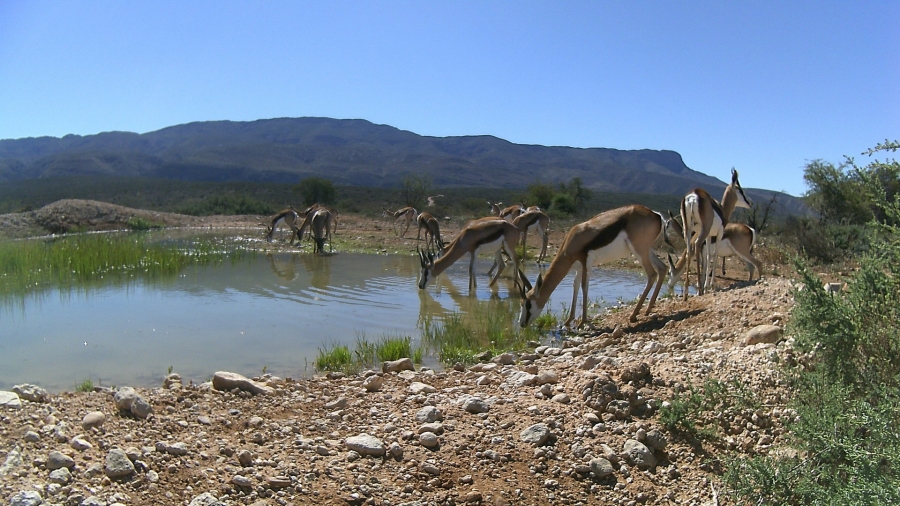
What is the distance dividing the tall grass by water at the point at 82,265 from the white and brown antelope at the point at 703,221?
1369 centimetres

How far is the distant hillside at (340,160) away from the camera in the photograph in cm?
13150

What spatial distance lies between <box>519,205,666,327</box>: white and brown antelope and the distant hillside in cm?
11017

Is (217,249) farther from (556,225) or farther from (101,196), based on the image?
(101,196)

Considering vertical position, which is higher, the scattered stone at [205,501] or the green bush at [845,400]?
the green bush at [845,400]

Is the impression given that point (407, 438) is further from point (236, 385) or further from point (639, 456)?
point (236, 385)

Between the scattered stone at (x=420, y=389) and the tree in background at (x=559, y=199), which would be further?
the tree in background at (x=559, y=199)

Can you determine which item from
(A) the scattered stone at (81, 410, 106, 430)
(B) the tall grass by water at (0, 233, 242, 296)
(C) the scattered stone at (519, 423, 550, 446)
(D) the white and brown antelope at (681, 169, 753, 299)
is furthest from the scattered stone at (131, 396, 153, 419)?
(B) the tall grass by water at (0, 233, 242, 296)

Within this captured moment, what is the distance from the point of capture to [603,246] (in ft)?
34.3

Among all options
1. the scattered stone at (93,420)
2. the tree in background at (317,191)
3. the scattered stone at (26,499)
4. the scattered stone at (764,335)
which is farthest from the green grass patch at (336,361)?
the tree in background at (317,191)

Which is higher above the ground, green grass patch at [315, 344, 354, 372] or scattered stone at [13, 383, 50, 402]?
scattered stone at [13, 383, 50, 402]

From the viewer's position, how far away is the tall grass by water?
1559cm

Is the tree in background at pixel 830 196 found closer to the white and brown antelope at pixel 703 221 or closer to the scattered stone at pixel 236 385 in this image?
the white and brown antelope at pixel 703 221

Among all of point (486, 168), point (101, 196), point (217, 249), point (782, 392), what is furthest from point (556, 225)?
point (486, 168)

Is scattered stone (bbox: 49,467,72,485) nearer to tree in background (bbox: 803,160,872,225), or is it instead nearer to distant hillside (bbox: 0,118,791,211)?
tree in background (bbox: 803,160,872,225)
